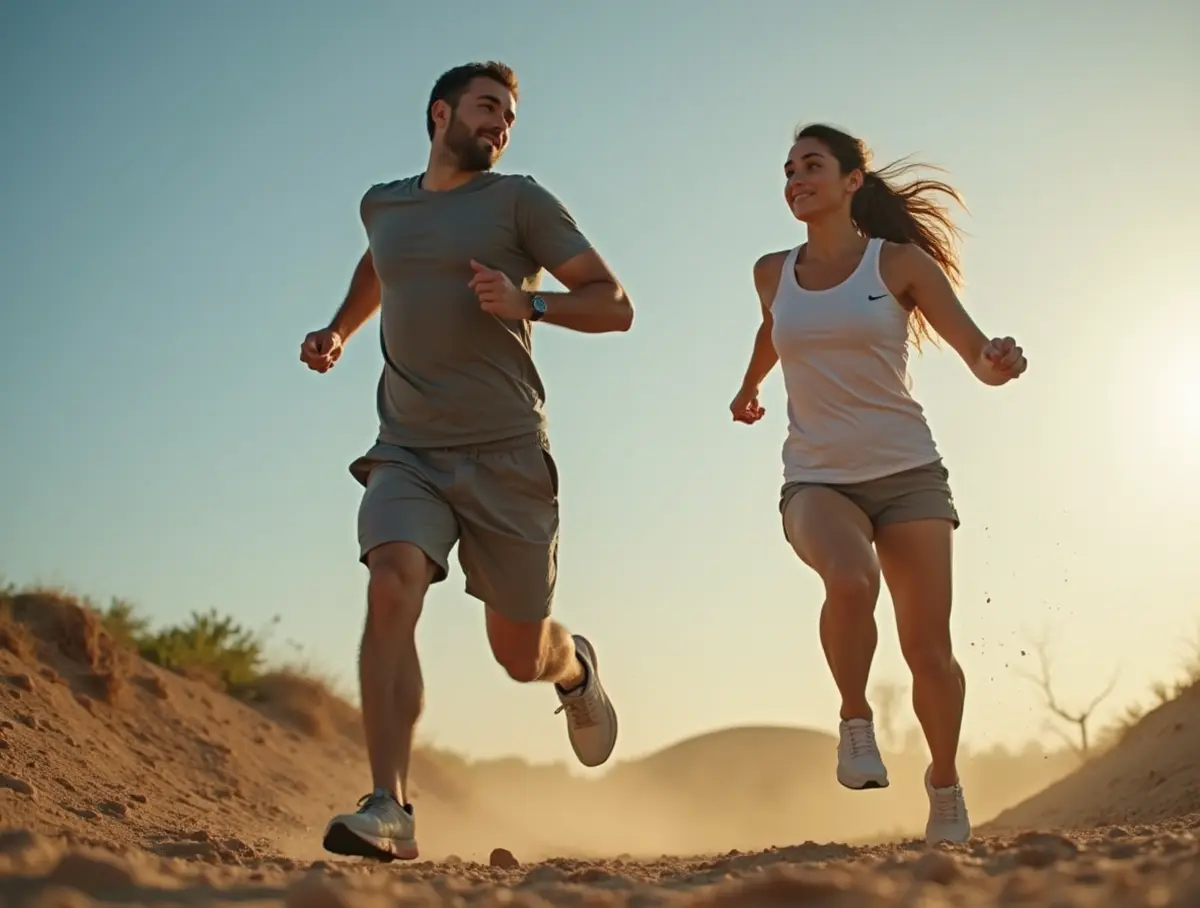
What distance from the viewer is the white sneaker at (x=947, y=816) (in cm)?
528

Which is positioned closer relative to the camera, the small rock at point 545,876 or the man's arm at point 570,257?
the small rock at point 545,876

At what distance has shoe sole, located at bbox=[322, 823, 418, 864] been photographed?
13.8 feet

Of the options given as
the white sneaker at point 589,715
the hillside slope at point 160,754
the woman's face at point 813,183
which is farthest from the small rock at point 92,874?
the white sneaker at point 589,715

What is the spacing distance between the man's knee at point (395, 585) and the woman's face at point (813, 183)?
207cm

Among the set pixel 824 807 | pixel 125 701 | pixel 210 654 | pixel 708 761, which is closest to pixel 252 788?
pixel 125 701

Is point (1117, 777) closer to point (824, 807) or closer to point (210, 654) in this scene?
point (210, 654)

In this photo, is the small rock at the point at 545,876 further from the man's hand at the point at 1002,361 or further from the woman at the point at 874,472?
the man's hand at the point at 1002,361

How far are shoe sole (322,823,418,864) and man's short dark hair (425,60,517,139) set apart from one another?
9.15 feet

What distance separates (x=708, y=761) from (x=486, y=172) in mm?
20888

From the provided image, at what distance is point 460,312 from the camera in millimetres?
5391

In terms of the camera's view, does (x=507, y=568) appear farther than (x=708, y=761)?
No

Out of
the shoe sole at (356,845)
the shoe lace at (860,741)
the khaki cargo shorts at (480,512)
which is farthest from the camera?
the khaki cargo shorts at (480,512)

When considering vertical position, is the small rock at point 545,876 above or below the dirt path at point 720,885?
above

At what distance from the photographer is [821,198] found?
5.82m
